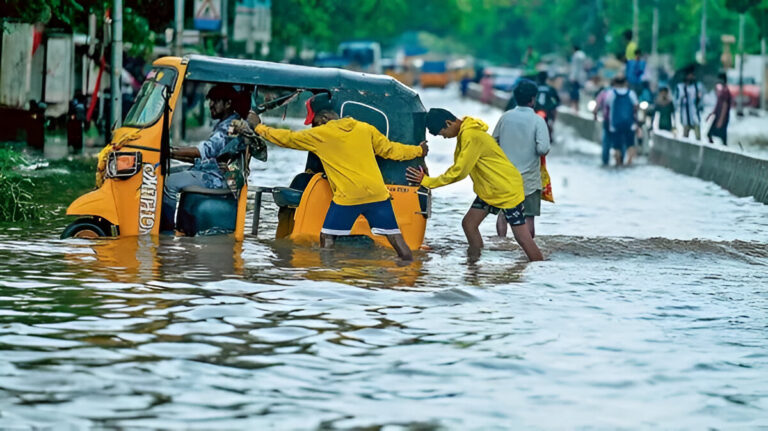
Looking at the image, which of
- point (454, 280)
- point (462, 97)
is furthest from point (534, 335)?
point (462, 97)

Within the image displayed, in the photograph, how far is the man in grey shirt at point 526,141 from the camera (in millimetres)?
14742

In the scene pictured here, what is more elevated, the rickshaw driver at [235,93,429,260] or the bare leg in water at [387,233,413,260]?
the rickshaw driver at [235,93,429,260]

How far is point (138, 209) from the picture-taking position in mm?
13273

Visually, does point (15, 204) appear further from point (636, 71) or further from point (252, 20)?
point (252, 20)

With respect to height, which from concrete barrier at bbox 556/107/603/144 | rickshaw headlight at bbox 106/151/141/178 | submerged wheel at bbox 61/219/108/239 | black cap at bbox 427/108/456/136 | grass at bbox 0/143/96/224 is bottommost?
concrete barrier at bbox 556/107/603/144

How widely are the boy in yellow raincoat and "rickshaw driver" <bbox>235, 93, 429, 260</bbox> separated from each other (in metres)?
0.43

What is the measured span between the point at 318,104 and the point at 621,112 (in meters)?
15.9

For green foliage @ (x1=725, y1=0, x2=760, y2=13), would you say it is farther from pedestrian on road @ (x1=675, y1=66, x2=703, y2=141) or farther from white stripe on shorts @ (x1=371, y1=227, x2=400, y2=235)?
white stripe on shorts @ (x1=371, y1=227, x2=400, y2=235)

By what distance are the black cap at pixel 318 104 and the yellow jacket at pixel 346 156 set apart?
0.99ft

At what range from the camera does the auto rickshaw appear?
519 inches

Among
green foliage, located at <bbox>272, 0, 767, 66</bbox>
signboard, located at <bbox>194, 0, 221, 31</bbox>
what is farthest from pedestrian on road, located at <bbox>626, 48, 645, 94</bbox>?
green foliage, located at <bbox>272, 0, 767, 66</bbox>

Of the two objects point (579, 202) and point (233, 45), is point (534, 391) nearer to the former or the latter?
point (579, 202)

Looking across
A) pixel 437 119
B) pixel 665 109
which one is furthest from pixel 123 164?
pixel 665 109

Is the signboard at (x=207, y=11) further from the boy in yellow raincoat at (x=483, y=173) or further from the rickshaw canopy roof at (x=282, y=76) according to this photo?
the boy in yellow raincoat at (x=483, y=173)
